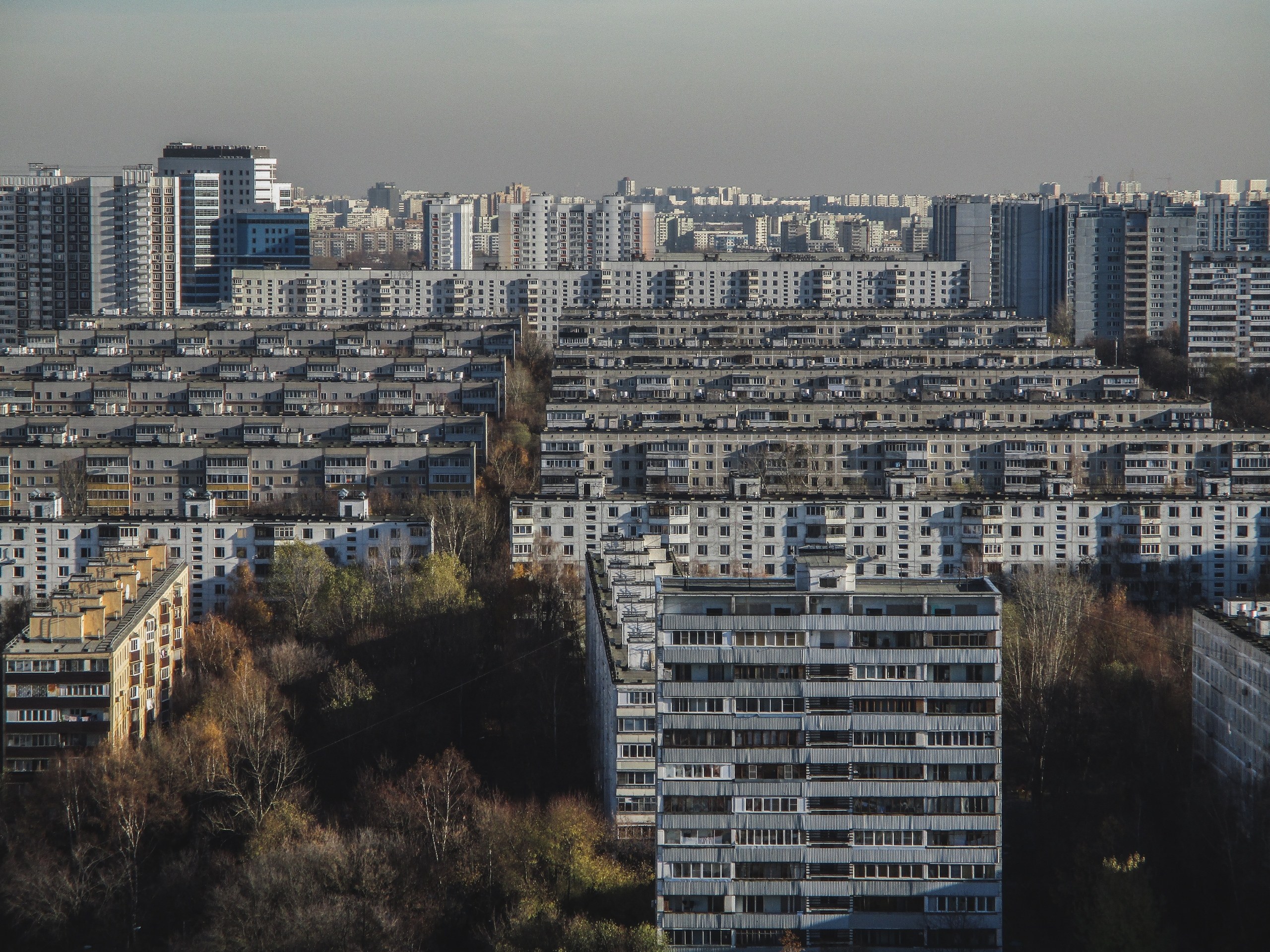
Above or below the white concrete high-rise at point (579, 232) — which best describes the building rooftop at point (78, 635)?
below

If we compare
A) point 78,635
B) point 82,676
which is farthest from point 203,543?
point 82,676

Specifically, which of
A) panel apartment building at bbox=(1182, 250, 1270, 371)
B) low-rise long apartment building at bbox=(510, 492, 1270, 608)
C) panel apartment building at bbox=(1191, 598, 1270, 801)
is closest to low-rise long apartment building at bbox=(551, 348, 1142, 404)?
panel apartment building at bbox=(1182, 250, 1270, 371)

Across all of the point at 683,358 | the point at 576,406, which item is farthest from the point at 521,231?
the point at 576,406

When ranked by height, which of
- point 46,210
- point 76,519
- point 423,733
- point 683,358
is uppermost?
point 46,210

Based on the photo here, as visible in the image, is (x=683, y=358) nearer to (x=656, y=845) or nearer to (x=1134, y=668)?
(x=1134, y=668)

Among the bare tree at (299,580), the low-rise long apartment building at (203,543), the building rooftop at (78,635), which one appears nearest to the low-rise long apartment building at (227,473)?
the low-rise long apartment building at (203,543)

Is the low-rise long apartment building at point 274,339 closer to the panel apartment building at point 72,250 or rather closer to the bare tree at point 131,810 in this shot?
the panel apartment building at point 72,250

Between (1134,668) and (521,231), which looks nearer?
(1134,668)
